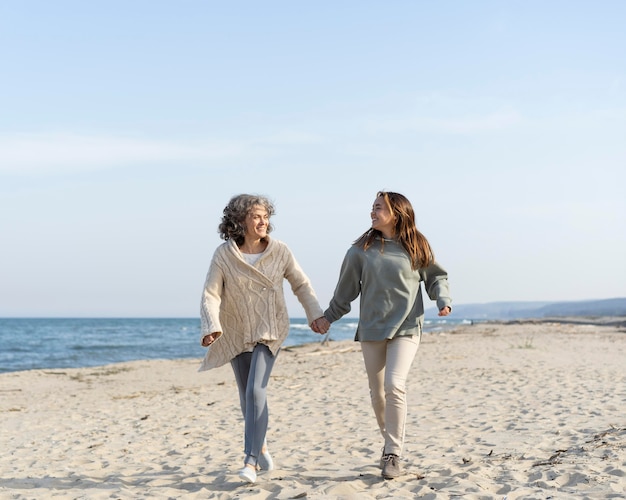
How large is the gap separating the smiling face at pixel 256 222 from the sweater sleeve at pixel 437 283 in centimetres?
126

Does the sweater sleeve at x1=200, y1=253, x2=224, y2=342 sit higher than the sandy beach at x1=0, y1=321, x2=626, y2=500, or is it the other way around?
the sweater sleeve at x1=200, y1=253, x2=224, y2=342

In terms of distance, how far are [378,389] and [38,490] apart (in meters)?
2.77

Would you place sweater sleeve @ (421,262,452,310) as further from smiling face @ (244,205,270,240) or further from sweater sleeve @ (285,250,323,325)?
smiling face @ (244,205,270,240)

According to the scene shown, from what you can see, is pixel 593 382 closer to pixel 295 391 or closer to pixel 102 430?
pixel 295 391

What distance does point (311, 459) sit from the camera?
5.98m

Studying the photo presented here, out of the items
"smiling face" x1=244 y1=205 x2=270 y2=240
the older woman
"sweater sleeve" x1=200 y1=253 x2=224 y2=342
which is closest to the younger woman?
the older woman

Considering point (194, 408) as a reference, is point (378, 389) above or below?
above

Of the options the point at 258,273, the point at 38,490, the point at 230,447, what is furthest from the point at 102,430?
the point at 258,273

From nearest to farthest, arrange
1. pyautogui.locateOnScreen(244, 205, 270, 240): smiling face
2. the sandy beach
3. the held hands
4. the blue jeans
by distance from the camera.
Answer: the sandy beach
the blue jeans
pyautogui.locateOnScreen(244, 205, 270, 240): smiling face
the held hands

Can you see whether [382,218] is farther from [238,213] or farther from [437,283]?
[238,213]

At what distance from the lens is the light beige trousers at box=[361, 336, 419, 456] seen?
16.1 feet

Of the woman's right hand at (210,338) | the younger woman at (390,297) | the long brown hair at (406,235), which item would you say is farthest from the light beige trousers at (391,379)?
the woman's right hand at (210,338)

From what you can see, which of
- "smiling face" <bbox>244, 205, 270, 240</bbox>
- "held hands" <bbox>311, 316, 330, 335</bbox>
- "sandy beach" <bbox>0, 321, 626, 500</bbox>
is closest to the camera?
"sandy beach" <bbox>0, 321, 626, 500</bbox>

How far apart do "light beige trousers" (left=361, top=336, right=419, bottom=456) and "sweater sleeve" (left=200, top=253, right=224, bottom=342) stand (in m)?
1.13
